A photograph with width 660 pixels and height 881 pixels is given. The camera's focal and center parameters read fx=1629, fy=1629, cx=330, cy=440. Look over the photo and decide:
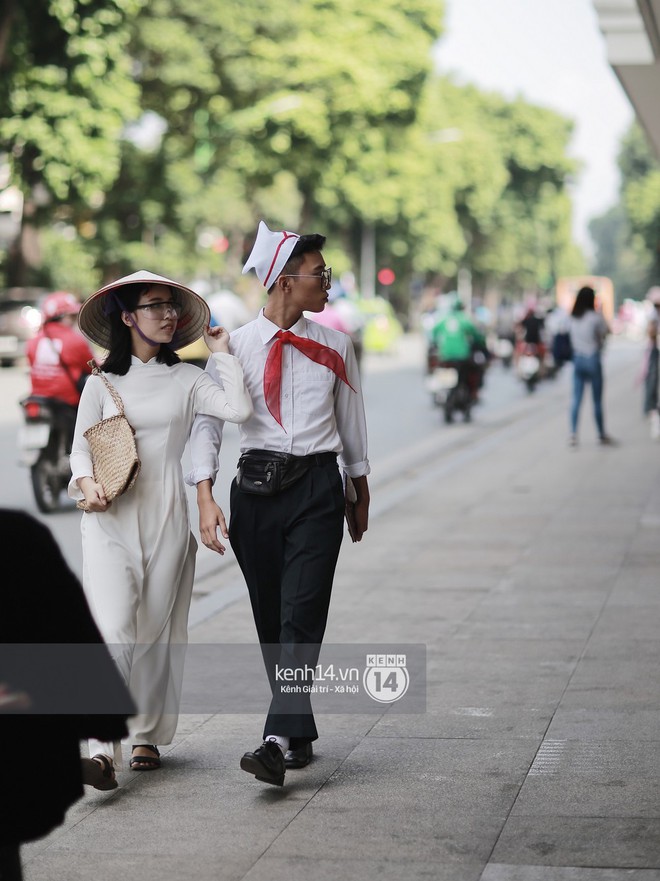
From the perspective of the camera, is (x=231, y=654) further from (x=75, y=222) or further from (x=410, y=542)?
(x=75, y=222)

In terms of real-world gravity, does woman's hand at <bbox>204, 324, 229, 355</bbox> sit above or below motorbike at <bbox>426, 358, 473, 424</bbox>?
above

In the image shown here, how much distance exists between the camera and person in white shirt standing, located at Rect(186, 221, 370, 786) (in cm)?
501

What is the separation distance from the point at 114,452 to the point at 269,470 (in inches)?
19.0

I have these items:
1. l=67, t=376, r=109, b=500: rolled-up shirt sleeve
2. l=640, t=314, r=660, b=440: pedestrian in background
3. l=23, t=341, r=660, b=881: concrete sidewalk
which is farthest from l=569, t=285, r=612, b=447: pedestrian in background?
l=67, t=376, r=109, b=500: rolled-up shirt sleeve

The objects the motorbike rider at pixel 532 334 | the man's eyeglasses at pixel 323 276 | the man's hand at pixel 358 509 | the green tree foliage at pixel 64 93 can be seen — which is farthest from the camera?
the motorbike rider at pixel 532 334

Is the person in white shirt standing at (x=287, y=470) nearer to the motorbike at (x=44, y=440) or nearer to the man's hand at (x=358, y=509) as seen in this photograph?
the man's hand at (x=358, y=509)

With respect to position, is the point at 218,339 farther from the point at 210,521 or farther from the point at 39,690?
the point at 39,690

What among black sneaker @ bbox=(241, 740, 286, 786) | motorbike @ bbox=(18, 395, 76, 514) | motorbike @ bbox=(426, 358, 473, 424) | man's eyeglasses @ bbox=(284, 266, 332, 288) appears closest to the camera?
black sneaker @ bbox=(241, 740, 286, 786)

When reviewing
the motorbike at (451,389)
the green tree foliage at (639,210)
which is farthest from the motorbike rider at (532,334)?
the green tree foliage at (639,210)

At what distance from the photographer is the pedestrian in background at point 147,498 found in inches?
198

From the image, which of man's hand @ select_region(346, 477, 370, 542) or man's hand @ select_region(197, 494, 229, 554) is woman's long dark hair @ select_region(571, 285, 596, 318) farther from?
man's hand @ select_region(197, 494, 229, 554)

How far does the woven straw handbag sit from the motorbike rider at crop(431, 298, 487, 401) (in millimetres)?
16684

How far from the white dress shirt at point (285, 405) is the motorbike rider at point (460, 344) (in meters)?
16.5

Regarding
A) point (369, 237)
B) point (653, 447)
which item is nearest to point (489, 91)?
point (369, 237)
